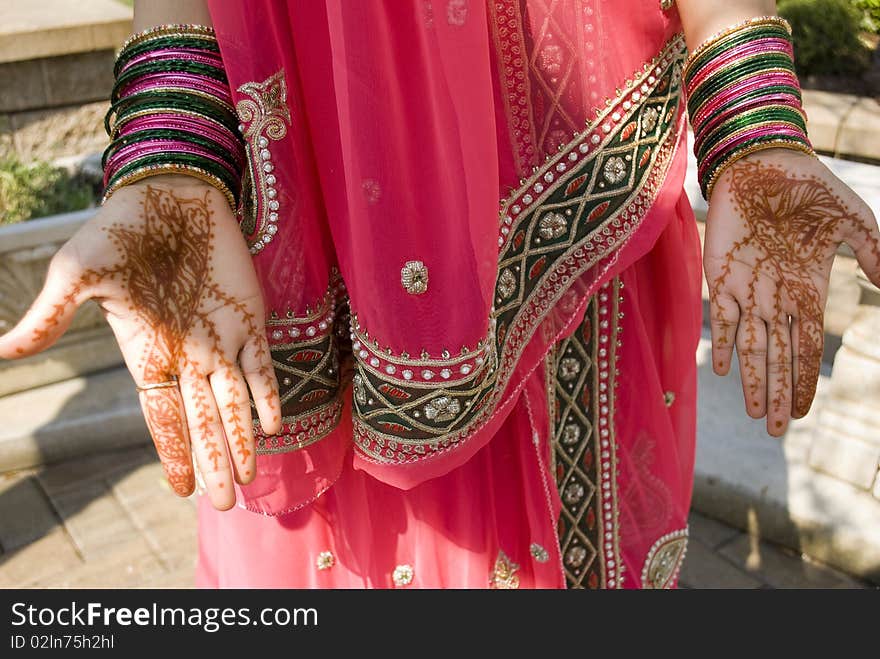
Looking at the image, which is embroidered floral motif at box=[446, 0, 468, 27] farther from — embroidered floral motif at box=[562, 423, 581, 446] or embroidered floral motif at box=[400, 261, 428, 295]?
embroidered floral motif at box=[562, 423, 581, 446]

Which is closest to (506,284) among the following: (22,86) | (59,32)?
(59,32)

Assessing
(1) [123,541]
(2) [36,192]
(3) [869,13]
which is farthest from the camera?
(3) [869,13]

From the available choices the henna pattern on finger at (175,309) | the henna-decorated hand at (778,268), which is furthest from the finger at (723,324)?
the henna pattern on finger at (175,309)

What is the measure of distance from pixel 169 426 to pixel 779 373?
0.58m

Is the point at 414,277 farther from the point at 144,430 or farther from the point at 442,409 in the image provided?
the point at 144,430

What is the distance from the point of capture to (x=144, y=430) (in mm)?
2576

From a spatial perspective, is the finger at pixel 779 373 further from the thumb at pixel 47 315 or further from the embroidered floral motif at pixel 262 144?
the thumb at pixel 47 315

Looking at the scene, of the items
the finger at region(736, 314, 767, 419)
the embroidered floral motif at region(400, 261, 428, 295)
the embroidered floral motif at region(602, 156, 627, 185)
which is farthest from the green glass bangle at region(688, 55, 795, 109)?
the embroidered floral motif at region(400, 261, 428, 295)

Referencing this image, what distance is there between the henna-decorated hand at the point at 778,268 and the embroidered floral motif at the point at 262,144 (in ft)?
1.46

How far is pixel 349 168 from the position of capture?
0.79 m

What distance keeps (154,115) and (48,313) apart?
21 cm

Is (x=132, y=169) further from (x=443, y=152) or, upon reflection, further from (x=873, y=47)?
(x=873, y=47)

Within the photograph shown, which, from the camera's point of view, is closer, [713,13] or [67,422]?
[713,13]

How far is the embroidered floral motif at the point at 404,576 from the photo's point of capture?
117cm
